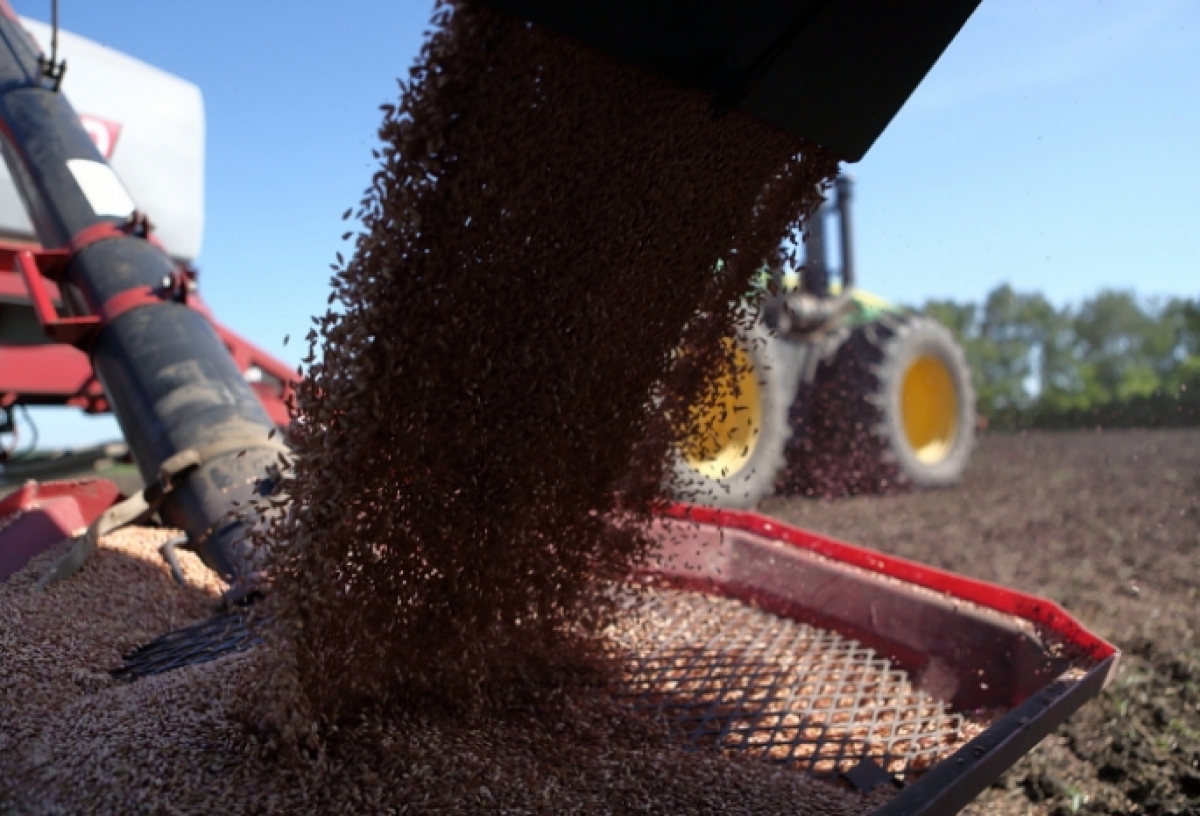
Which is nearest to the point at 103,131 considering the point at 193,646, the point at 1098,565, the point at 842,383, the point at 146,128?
the point at 146,128

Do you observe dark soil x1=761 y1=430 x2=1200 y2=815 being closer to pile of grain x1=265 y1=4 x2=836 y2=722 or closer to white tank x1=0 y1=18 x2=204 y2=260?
pile of grain x1=265 y1=4 x2=836 y2=722

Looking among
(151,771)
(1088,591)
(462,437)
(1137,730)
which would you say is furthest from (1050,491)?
(151,771)

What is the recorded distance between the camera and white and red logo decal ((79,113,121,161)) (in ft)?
12.0

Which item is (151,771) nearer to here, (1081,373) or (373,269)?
(373,269)

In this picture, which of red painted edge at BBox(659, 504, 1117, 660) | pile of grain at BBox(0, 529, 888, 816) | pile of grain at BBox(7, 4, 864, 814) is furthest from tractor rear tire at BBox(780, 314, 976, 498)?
pile of grain at BBox(0, 529, 888, 816)

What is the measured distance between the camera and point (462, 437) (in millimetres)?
1675

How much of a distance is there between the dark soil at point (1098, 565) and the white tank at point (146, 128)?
135 inches

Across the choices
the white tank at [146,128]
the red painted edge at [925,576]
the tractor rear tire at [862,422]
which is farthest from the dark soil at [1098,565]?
the white tank at [146,128]

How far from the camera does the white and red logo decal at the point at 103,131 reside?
A: 3.66 m

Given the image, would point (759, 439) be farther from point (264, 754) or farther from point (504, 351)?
point (264, 754)

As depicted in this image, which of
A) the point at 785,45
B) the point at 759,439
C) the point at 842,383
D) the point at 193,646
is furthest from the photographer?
the point at 842,383

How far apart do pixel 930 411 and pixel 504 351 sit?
6105mm

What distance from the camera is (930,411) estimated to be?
717 cm

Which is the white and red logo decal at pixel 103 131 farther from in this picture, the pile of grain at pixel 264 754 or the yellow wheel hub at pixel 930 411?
the yellow wheel hub at pixel 930 411
